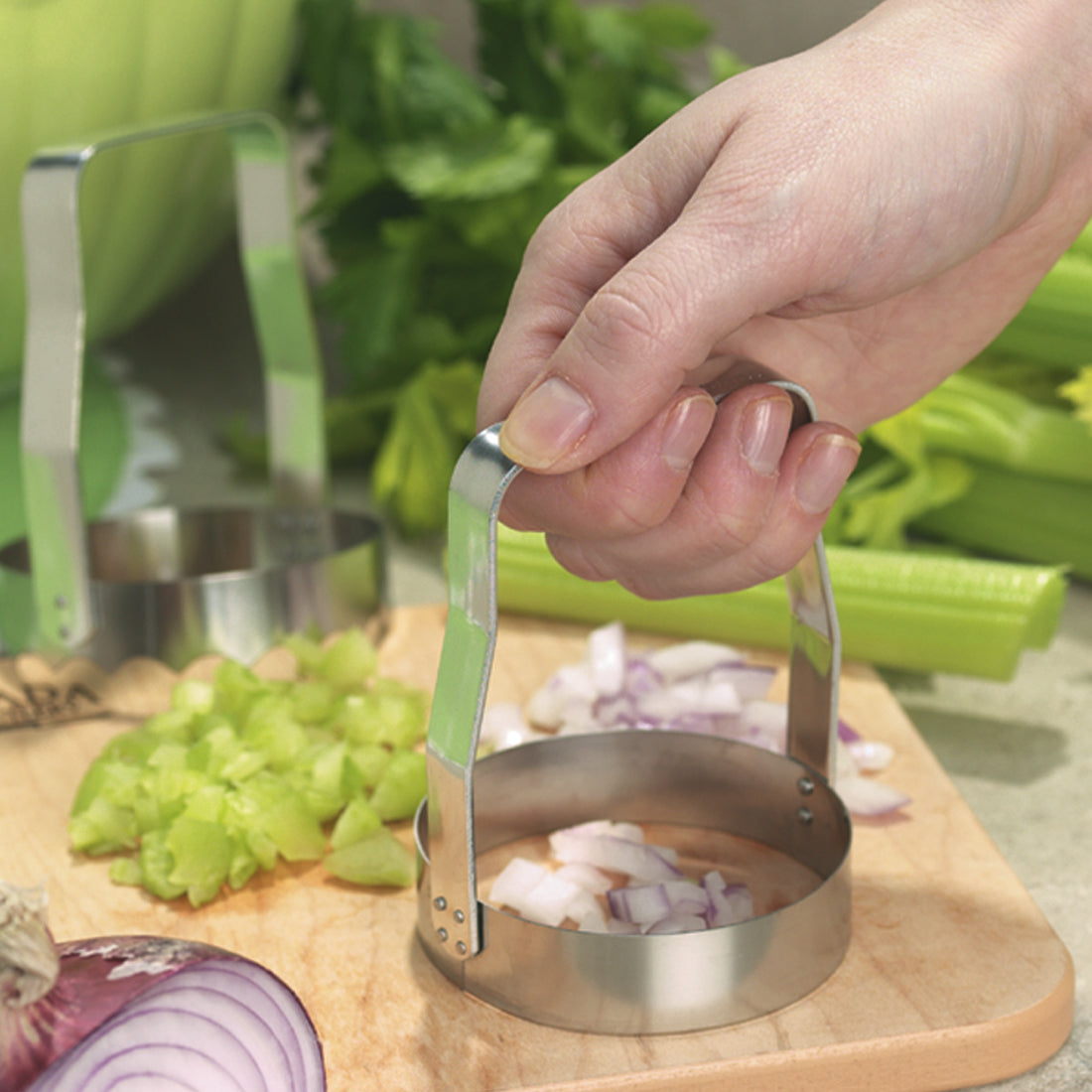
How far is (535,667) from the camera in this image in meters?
1.31

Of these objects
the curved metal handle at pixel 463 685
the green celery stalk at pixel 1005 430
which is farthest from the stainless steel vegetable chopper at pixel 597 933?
the green celery stalk at pixel 1005 430

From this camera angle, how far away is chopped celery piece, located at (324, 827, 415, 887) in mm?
947

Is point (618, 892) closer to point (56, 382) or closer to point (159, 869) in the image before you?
point (159, 869)

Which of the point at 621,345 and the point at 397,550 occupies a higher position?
the point at 621,345

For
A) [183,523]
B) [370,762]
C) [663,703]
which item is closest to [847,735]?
[663,703]

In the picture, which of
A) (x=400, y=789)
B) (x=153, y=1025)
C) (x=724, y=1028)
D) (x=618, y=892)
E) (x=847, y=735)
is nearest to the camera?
(x=153, y=1025)

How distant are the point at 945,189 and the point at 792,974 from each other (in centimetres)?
46

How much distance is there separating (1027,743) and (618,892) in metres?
0.51

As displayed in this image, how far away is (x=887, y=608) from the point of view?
1268 millimetres

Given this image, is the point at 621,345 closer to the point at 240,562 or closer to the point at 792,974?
the point at 792,974

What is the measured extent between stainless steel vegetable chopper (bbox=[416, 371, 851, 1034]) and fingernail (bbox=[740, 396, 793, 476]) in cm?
2

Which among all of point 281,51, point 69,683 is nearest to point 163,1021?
point 69,683

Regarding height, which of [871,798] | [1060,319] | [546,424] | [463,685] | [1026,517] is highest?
[546,424]

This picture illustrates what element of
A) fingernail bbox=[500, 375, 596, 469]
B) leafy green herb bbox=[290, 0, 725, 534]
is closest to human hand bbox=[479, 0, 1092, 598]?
fingernail bbox=[500, 375, 596, 469]
